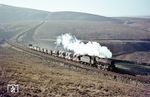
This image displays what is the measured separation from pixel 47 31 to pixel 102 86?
115 m

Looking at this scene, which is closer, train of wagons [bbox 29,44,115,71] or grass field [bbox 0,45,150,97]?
grass field [bbox 0,45,150,97]

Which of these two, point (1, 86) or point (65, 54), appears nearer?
point (1, 86)

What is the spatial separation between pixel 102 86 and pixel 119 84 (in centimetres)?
357

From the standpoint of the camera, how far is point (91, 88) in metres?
32.4

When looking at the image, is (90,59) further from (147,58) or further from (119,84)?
(147,58)

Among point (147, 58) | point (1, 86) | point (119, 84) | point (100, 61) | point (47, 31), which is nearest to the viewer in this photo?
point (1, 86)

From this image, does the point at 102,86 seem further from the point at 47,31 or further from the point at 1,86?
the point at 47,31

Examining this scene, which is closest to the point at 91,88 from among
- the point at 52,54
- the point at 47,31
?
the point at 52,54

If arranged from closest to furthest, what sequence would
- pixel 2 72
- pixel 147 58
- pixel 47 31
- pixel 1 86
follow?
pixel 1 86 < pixel 2 72 < pixel 147 58 < pixel 47 31

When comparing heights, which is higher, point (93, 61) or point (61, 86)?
point (93, 61)

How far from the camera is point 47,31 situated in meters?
146

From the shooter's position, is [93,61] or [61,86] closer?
[61,86]

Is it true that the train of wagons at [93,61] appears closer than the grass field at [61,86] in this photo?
No

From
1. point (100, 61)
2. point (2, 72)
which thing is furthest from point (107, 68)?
point (2, 72)
